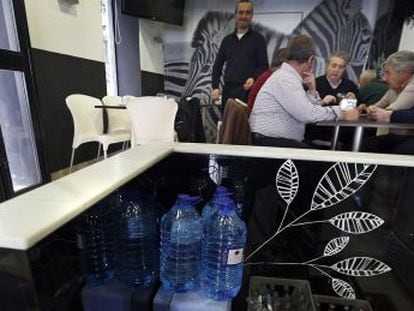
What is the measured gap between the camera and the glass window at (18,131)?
231 centimetres

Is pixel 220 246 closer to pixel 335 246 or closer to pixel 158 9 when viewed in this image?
pixel 335 246

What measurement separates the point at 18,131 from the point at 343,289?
2625 mm

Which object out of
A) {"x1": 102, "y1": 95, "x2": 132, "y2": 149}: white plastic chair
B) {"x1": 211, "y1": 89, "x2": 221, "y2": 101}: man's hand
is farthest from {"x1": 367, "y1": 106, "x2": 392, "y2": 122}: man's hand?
{"x1": 102, "y1": 95, "x2": 132, "y2": 149}: white plastic chair

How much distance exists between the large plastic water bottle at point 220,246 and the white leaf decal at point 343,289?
21.2 inches

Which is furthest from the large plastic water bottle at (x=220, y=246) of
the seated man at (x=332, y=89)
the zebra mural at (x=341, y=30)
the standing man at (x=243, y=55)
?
Answer: the zebra mural at (x=341, y=30)

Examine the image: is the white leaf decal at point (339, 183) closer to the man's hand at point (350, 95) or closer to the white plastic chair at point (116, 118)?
the man's hand at point (350, 95)

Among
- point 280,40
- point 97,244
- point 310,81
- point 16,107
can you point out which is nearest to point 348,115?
point 310,81

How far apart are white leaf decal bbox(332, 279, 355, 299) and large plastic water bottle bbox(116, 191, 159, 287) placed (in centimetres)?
79

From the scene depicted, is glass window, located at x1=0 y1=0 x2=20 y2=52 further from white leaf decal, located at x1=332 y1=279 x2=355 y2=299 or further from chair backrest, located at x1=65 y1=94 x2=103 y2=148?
white leaf decal, located at x1=332 y1=279 x2=355 y2=299

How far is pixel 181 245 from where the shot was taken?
92 cm

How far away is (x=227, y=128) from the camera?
1806 millimetres

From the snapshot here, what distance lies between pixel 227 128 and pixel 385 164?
3.15 feet

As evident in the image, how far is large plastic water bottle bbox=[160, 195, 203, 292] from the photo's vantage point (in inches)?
35.8

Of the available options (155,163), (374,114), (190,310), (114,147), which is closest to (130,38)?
(114,147)
